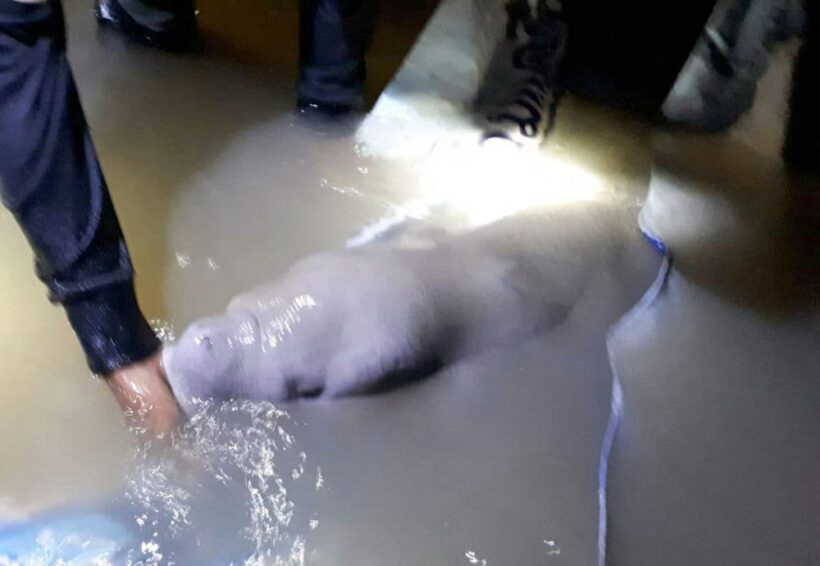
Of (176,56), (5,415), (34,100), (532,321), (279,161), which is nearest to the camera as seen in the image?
(34,100)

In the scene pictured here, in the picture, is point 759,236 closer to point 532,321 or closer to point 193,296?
point 532,321

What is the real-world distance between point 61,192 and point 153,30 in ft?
2.00

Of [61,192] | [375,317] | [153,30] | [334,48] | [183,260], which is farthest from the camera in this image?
[153,30]

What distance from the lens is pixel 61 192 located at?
66cm

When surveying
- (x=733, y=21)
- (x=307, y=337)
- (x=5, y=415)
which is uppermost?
(x=733, y=21)

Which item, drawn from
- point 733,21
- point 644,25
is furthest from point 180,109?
point 733,21

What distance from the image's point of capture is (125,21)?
Answer: 47.5 inches

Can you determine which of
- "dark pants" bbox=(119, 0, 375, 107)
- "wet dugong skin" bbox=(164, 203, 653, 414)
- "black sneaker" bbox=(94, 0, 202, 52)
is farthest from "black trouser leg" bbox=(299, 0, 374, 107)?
"wet dugong skin" bbox=(164, 203, 653, 414)

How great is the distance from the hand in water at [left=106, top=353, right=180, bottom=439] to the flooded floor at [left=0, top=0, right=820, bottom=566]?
0.02 m

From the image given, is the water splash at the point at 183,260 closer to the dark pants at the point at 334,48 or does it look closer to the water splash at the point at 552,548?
the dark pants at the point at 334,48

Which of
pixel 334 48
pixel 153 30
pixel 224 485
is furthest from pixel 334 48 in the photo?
pixel 224 485

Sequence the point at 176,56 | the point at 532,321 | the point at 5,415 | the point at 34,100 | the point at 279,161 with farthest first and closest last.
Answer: the point at 176,56
the point at 279,161
the point at 532,321
the point at 5,415
the point at 34,100

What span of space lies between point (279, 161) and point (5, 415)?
0.44 m

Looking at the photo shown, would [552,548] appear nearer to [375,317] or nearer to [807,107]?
[375,317]
